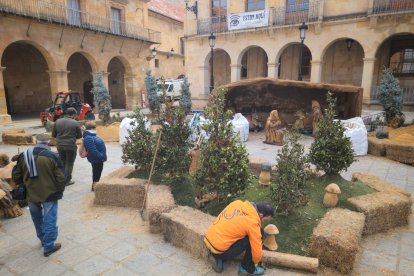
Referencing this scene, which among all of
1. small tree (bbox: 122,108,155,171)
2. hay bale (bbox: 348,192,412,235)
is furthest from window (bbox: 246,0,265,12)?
hay bale (bbox: 348,192,412,235)

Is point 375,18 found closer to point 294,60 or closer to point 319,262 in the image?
point 294,60

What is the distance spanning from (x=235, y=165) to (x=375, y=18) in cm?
1627

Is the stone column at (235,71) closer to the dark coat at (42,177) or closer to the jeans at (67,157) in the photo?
the jeans at (67,157)

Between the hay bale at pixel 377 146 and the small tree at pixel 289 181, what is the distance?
5.77 meters

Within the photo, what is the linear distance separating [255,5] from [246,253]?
19846mm

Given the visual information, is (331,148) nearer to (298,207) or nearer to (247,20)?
(298,207)

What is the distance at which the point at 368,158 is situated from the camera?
9.00m

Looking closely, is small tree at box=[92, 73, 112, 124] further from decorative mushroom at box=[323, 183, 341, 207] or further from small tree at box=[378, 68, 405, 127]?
small tree at box=[378, 68, 405, 127]

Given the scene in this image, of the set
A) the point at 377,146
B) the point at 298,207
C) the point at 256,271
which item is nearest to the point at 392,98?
the point at 377,146

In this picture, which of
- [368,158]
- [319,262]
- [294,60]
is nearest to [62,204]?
[319,262]

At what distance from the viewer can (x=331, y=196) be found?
188 inches

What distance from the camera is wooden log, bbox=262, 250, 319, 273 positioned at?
12.0ft

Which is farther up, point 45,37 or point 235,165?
point 45,37

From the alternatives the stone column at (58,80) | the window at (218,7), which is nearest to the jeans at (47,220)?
the stone column at (58,80)
